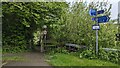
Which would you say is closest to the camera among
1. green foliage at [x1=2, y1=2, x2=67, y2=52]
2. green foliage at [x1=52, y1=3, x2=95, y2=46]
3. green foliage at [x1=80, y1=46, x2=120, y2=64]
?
green foliage at [x1=80, y1=46, x2=120, y2=64]

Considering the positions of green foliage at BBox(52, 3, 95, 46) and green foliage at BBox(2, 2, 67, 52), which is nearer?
green foliage at BBox(52, 3, 95, 46)

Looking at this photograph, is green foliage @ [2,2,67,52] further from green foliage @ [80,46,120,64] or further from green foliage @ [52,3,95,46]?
green foliage @ [80,46,120,64]

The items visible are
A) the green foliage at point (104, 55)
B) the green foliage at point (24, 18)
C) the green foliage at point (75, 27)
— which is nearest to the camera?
the green foliage at point (104, 55)

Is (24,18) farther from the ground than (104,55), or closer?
farther from the ground

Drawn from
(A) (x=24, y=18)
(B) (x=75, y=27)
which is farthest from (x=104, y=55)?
(A) (x=24, y=18)

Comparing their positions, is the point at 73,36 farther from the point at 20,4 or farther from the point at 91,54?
the point at 20,4

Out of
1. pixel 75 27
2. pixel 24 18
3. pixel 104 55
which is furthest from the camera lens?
pixel 24 18

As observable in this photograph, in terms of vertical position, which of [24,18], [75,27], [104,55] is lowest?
[104,55]

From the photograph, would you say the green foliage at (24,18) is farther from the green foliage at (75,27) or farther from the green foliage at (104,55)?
the green foliage at (104,55)

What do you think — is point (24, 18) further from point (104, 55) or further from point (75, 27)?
point (104, 55)

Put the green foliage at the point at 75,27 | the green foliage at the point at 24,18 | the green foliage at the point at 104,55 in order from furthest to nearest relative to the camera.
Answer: the green foliage at the point at 24,18 < the green foliage at the point at 75,27 < the green foliage at the point at 104,55

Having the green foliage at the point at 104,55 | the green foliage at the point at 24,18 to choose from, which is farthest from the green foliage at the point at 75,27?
the green foliage at the point at 24,18

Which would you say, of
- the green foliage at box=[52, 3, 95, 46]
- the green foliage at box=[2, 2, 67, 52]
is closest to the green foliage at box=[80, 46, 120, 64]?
the green foliage at box=[52, 3, 95, 46]

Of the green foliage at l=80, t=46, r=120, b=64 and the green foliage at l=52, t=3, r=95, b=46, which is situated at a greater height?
the green foliage at l=52, t=3, r=95, b=46
